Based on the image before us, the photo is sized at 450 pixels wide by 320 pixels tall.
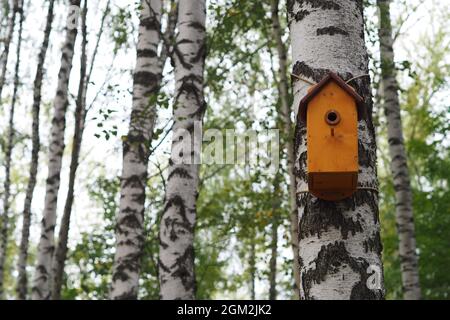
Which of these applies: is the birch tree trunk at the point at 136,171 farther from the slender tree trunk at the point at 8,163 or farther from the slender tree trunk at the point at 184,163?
the slender tree trunk at the point at 8,163

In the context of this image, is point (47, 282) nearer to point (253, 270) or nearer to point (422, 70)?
point (253, 270)

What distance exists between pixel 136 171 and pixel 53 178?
154 inches

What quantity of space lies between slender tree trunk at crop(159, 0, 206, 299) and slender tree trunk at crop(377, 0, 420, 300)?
4328mm

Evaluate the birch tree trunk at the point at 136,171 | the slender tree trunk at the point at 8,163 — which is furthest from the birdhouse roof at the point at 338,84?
the slender tree trunk at the point at 8,163

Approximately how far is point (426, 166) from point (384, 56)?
283 centimetres

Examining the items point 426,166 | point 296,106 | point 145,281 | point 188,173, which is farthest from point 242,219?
point 296,106

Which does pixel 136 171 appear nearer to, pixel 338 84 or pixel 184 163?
pixel 184 163

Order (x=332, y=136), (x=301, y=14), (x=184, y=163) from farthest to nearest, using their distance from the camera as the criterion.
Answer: (x=184, y=163) < (x=301, y=14) < (x=332, y=136)

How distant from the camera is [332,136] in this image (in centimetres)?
269

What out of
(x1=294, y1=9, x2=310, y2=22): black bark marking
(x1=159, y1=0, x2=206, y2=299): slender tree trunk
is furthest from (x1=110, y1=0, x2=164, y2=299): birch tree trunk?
(x1=294, y1=9, x2=310, y2=22): black bark marking

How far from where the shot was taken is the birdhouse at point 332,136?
103 inches

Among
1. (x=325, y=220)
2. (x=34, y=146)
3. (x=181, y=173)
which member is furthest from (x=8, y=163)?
(x=325, y=220)

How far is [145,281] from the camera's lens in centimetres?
1788

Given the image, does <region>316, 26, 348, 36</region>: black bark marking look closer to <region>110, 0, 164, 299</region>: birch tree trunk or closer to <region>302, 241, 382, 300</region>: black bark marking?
<region>302, 241, 382, 300</region>: black bark marking
